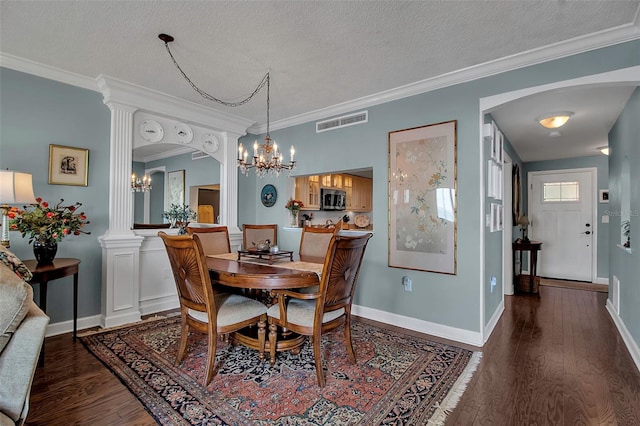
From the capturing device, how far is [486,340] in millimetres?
3006

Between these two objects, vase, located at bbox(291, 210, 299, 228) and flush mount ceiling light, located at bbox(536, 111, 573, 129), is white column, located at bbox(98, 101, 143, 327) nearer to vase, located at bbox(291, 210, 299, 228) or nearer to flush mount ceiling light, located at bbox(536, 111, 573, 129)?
vase, located at bbox(291, 210, 299, 228)

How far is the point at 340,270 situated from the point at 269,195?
2800 mm

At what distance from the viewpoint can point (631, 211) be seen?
2879 mm

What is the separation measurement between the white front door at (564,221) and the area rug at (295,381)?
186 inches

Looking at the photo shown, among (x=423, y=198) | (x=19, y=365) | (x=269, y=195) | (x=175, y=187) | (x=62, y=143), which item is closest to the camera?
(x=19, y=365)

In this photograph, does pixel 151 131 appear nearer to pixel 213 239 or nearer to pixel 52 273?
pixel 213 239

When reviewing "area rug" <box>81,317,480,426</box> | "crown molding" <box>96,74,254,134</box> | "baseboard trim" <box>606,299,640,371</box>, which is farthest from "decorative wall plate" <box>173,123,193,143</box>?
"baseboard trim" <box>606,299,640,371</box>

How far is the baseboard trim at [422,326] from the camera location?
2950 mm

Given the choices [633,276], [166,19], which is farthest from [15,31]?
[633,276]

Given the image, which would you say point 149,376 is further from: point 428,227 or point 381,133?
point 381,133

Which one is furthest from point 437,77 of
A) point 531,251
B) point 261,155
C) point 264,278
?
point 531,251

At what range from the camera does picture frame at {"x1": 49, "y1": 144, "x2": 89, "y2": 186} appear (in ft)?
10.1

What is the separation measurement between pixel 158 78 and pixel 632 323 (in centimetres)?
493

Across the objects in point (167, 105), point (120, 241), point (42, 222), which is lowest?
point (120, 241)
